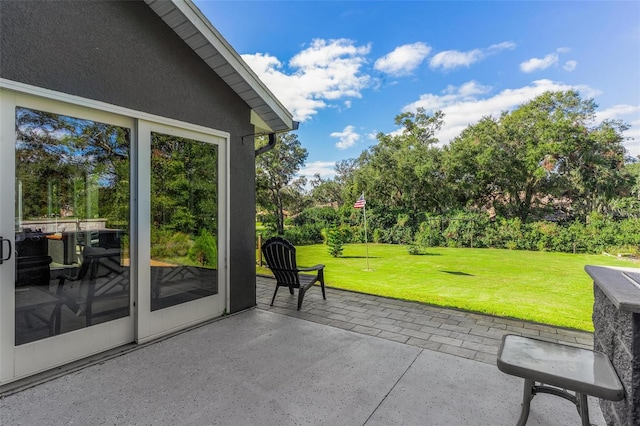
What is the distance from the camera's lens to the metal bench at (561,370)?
4.76 ft

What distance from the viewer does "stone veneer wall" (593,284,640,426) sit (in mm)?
1430

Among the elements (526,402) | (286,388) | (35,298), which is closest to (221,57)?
(35,298)

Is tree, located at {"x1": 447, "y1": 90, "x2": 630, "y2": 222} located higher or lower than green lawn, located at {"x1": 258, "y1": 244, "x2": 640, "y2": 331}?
higher

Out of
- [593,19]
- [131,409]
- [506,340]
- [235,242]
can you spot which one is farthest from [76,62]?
[593,19]

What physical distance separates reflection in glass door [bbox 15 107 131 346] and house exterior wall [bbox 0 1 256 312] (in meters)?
0.34

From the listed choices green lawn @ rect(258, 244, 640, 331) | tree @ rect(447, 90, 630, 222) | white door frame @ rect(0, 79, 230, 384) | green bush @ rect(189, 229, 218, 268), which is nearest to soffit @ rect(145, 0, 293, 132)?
white door frame @ rect(0, 79, 230, 384)

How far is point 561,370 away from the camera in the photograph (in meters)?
1.59

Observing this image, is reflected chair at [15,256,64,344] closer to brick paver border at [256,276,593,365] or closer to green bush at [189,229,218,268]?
green bush at [189,229,218,268]

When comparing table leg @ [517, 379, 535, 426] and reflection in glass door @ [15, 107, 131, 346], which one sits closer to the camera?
table leg @ [517, 379, 535, 426]

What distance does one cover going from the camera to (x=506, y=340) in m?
2.00

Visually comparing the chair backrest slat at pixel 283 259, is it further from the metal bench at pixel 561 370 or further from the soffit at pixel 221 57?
the metal bench at pixel 561 370

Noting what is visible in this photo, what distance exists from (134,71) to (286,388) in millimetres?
3228

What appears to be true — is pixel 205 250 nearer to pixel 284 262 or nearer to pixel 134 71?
pixel 284 262

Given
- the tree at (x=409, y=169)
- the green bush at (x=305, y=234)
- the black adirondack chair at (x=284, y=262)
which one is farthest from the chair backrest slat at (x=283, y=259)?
the tree at (x=409, y=169)
